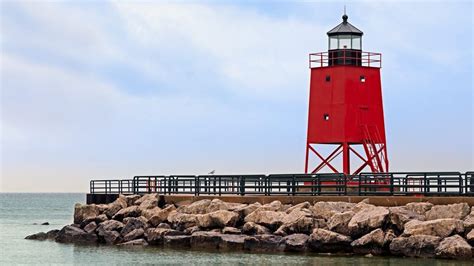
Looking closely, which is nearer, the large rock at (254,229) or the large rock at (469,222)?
the large rock at (469,222)

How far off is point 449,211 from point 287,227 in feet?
15.7

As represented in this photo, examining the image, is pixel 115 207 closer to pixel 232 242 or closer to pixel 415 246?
pixel 232 242

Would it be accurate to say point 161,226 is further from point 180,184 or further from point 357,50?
point 357,50

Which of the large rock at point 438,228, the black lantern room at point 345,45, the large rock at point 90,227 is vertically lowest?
the large rock at point 90,227

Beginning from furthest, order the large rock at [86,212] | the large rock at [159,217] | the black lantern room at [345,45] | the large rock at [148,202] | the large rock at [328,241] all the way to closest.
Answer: the black lantern room at [345,45] → the large rock at [86,212] → the large rock at [148,202] → the large rock at [159,217] → the large rock at [328,241]

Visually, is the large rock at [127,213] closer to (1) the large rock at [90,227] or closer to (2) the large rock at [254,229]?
(1) the large rock at [90,227]

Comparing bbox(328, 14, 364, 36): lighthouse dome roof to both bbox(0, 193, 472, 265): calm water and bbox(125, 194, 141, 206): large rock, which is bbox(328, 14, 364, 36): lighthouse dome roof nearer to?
bbox(125, 194, 141, 206): large rock

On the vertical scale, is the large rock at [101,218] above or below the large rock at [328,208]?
below

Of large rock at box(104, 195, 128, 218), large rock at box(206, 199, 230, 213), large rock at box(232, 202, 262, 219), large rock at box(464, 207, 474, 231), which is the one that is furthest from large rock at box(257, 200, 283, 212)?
large rock at box(104, 195, 128, 218)

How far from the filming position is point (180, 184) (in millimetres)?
37219

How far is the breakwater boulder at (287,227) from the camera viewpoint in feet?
89.5

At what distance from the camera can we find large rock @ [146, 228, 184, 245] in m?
32.5

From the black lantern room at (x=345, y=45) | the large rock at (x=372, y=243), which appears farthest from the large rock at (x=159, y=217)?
the black lantern room at (x=345, y=45)

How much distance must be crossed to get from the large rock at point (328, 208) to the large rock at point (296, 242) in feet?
3.63
